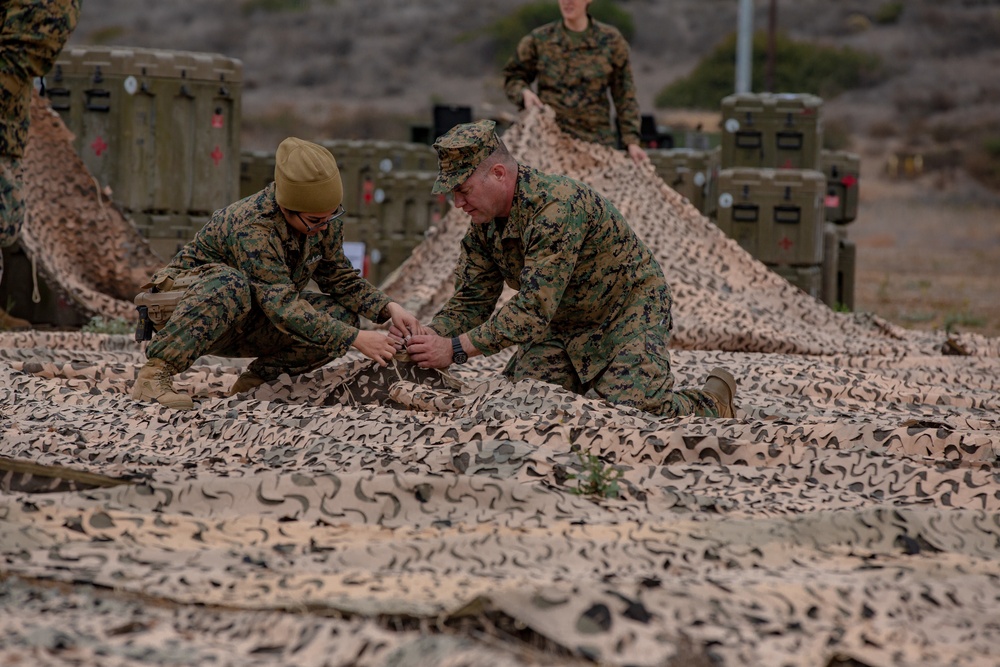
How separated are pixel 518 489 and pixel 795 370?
2.81m

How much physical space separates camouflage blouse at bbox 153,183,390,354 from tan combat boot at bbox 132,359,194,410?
0.33 meters

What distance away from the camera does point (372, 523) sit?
11.0ft

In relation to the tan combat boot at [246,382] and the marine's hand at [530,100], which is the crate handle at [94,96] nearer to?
the marine's hand at [530,100]

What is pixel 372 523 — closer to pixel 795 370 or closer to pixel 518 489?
pixel 518 489

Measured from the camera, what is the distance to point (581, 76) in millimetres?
7898

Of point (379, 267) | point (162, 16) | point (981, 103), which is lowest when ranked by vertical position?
point (379, 267)

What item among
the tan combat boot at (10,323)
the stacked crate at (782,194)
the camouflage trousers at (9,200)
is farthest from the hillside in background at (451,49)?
the camouflage trousers at (9,200)

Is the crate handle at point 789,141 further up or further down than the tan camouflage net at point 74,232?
Result: further up

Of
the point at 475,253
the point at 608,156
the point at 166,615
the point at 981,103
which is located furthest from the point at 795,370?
the point at 981,103

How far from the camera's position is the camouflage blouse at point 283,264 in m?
4.64

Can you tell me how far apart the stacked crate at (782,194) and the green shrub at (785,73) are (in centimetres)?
2160

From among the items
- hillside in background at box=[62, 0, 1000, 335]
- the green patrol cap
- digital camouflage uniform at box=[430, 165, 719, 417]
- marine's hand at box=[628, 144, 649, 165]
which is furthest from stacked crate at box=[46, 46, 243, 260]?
hillside in background at box=[62, 0, 1000, 335]

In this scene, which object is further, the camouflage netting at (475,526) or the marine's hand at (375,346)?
the marine's hand at (375,346)

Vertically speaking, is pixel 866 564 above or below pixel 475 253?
below
